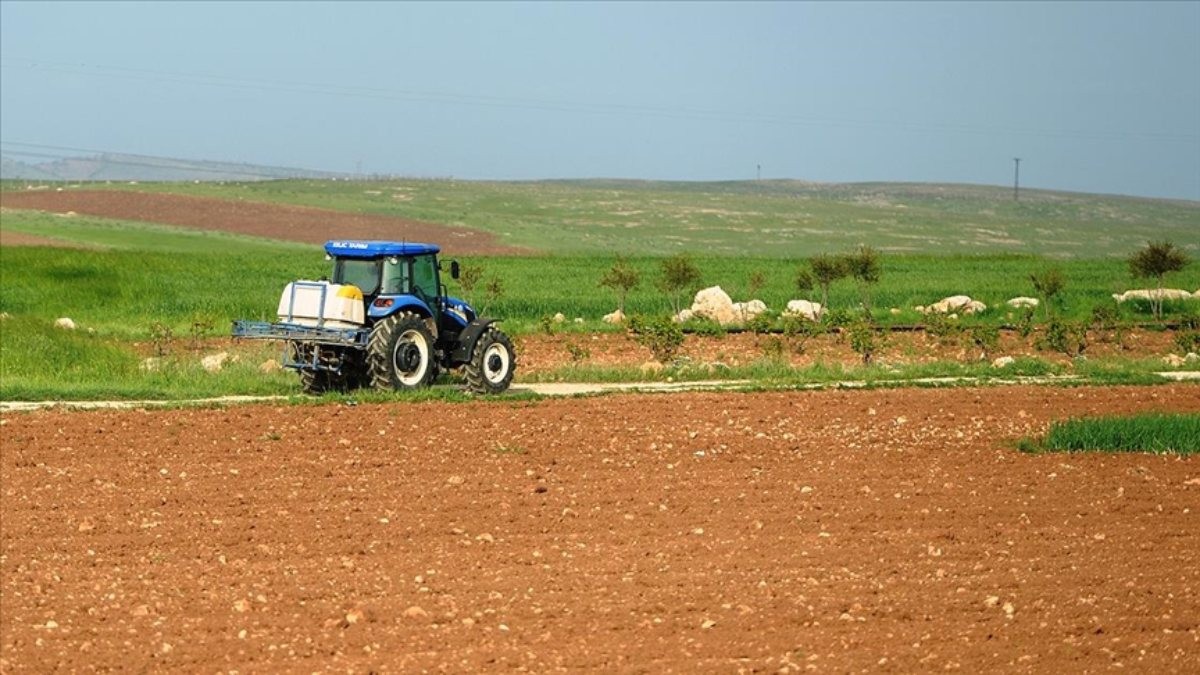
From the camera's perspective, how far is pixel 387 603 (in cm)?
1277

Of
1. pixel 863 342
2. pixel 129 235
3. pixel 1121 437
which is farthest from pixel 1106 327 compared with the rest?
pixel 129 235

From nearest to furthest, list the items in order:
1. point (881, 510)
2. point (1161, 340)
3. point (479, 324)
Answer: point (881, 510), point (479, 324), point (1161, 340)

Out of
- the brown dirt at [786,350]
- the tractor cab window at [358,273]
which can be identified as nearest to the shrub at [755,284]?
the brown dirt at [786,350]

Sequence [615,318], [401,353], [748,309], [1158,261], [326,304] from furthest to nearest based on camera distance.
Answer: [1158,261] → [748,309] → [615,318] → [401,353] → [326,304]

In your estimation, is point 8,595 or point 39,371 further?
point 39,371

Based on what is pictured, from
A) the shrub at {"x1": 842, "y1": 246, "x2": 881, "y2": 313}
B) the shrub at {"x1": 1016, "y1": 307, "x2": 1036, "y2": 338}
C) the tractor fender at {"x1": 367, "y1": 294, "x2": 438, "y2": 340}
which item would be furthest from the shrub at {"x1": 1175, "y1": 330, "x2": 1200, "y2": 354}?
the tractor fender at {"x1": 367, "y1": 294, "x2": 438, "y2": 340}

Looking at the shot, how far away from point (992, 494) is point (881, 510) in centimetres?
164

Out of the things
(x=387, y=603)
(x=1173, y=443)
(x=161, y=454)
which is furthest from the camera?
(x=1173, y=443)

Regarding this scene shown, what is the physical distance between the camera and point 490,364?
25625mm

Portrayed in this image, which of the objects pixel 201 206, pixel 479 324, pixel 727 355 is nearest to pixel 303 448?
pixel 479 324

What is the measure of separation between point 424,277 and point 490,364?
1.65 m

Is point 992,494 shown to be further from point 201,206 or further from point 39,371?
point 201,206

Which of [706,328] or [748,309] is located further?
[748,309]

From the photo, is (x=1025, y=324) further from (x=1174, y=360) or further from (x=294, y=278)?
(x=294, y=278)
